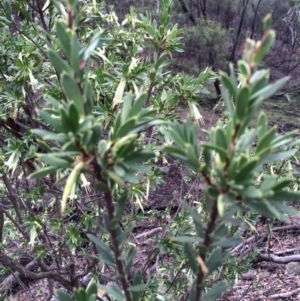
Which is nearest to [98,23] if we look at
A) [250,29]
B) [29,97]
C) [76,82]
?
[29,97]

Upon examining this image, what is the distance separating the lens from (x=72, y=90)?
0.61 m

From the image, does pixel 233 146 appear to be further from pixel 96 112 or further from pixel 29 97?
pixel 29 97

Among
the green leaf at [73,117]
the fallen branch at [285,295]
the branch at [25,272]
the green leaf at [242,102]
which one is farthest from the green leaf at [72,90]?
the fallen branch at [285,295]

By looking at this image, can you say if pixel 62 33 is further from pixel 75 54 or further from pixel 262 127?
pixel 262 127

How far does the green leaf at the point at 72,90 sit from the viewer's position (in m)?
0.60

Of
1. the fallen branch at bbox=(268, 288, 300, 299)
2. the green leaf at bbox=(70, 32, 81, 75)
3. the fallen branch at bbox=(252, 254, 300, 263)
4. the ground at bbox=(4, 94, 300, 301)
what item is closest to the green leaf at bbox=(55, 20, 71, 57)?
the green leaf at bbox=(70, 32, 81, 75)

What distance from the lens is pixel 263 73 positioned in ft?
1.87

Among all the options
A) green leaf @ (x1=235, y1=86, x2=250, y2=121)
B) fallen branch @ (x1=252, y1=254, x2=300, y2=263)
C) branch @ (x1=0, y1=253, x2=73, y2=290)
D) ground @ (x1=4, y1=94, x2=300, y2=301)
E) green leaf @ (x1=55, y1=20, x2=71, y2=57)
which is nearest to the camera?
green leaf @ (x1=235, y1=86, x2=250, y2=121)

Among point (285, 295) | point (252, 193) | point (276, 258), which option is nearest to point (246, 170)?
point (252, 193)

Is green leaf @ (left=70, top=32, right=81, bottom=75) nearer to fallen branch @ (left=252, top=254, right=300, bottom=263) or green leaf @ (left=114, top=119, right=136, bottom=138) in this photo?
green leaf @ (left=114, top=119, right=136, bottom=138)

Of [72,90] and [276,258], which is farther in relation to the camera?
[276,258]

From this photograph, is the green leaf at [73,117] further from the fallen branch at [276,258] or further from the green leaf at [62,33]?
the fallen branch at [276,258]

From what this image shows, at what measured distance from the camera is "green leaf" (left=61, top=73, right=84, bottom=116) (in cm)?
60

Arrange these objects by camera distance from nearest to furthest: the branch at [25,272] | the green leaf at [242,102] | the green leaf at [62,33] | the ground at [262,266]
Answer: the green leaf at [242,102], the green leaf at [62,33], the branch at [25,272], the ground at [262,266]
